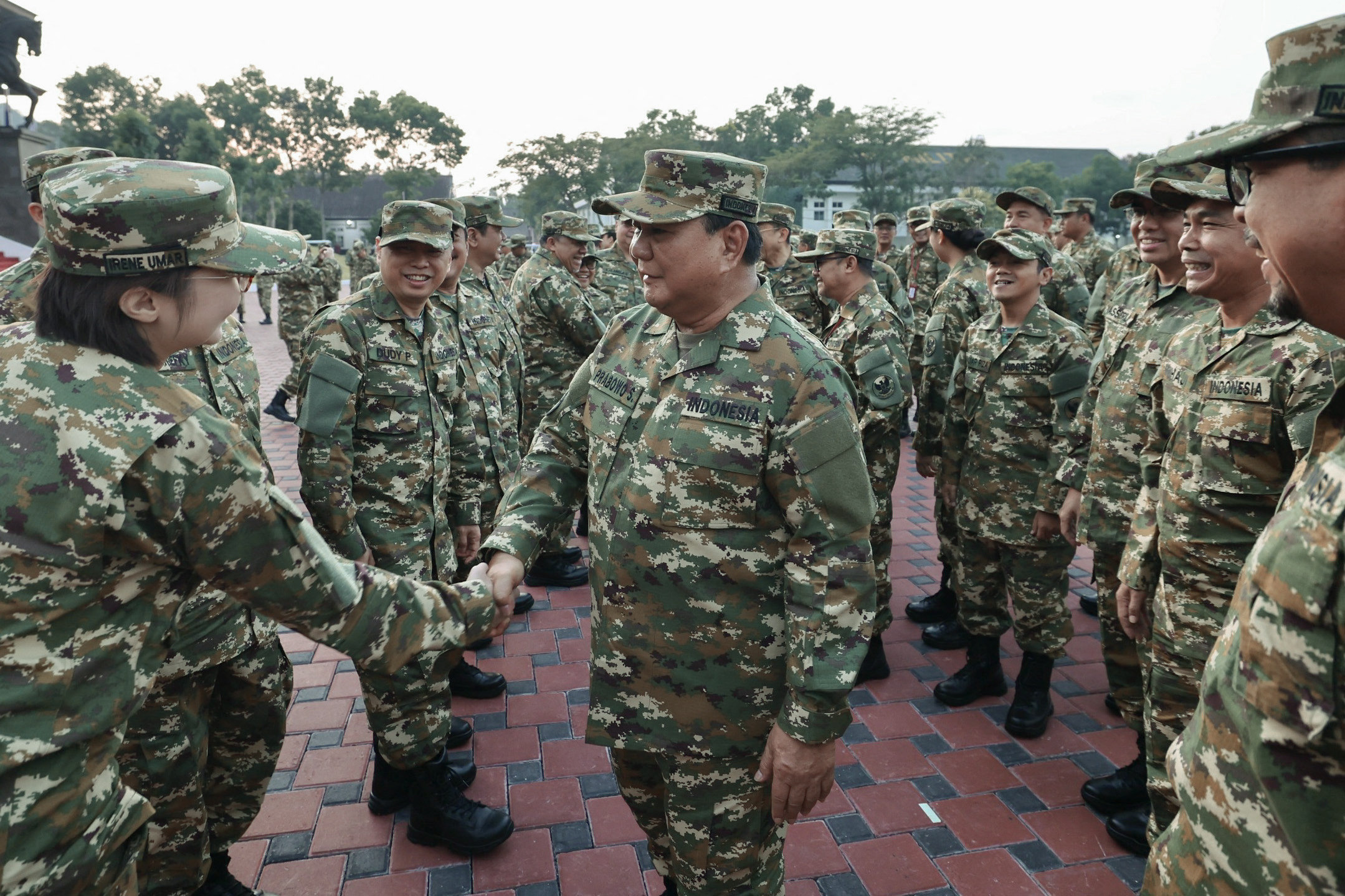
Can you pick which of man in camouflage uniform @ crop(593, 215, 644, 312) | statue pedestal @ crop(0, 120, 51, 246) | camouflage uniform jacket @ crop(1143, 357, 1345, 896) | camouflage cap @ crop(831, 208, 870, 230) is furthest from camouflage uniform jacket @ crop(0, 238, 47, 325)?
statue pedestal @ crop(0, 120, 51, 246)

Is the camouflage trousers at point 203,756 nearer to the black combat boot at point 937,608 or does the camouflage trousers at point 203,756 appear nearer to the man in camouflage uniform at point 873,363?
the man in camouflage uniform at point 873,363

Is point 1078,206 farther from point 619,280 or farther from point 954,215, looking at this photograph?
point 619,280

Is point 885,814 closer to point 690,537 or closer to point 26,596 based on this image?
point 690,537

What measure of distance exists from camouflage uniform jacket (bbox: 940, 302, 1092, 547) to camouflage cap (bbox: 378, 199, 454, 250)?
8.66 ft

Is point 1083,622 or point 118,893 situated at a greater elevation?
point 118,893

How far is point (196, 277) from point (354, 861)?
2.20m

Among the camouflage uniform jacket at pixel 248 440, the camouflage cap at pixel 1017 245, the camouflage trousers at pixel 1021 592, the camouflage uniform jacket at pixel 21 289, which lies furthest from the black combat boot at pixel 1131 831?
the camouflage uniform jacket at pixel 21 289

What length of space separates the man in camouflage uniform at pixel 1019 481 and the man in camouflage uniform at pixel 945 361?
0.36 m

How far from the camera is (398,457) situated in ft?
10.2

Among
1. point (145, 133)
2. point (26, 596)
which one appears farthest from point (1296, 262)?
point (145, 133)

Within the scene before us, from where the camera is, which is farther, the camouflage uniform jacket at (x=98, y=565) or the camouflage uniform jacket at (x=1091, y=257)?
the camouflage uniform jacket at (x=1091, y=257)

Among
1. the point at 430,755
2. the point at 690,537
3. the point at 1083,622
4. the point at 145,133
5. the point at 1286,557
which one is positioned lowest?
the point at 1083,622

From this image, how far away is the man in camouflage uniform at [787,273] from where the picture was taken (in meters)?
6.75

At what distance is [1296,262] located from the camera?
1107 millimetres
